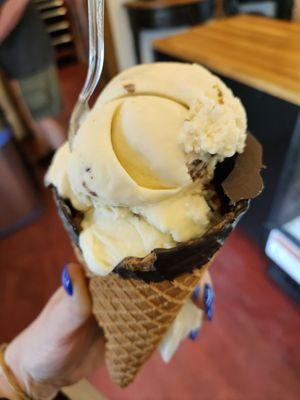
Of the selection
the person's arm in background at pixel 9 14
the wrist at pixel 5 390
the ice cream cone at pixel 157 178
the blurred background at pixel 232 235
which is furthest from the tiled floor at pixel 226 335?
the person's arm in background at pixel 9 14

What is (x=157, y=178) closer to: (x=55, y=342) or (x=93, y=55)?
(x=93, y=55)

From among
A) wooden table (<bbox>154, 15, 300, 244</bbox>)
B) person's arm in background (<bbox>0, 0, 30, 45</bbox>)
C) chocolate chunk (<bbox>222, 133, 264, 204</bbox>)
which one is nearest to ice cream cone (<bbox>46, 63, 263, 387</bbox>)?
chocolate chunk (<bbox>222, 133, 264, 204</bbox>)

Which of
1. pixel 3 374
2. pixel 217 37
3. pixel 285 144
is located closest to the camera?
pixel 3 374

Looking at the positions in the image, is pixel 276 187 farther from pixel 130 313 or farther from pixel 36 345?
pixel 36 345

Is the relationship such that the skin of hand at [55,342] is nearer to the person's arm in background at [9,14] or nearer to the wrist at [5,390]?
the wrist at [5,390]

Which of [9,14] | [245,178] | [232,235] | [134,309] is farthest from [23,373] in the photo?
[9,14]

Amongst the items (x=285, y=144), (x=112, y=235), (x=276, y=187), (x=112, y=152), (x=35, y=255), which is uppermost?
(x=112, y=152)

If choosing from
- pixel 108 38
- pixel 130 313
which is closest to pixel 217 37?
pixel 130 313
